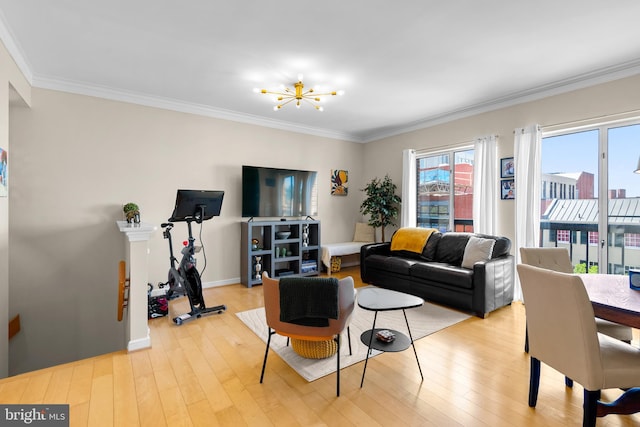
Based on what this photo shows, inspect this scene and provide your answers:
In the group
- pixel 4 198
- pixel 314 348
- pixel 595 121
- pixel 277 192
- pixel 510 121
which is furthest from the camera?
pixel 277 192

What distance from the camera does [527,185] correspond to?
12.6 feet

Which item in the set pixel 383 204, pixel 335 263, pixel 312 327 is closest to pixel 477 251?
pixel 383 204

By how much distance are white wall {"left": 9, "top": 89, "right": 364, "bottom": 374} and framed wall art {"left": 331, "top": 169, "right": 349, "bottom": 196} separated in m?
2.18

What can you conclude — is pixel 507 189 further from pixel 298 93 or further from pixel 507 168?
pixel 298 93

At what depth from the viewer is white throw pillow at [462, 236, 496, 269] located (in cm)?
375

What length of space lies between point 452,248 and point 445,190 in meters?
1.27

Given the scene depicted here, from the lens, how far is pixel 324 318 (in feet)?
6.88

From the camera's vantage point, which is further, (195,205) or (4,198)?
(195,205)

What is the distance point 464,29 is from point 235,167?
3569mm

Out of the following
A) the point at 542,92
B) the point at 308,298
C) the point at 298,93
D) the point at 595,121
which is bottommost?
the point at 308,298

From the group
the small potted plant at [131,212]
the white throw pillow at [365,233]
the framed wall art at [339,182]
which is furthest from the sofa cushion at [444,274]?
the small potted plant at [131,212]

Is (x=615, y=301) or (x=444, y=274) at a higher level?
(x=615, y=301)

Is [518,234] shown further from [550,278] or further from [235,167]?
[235,167]

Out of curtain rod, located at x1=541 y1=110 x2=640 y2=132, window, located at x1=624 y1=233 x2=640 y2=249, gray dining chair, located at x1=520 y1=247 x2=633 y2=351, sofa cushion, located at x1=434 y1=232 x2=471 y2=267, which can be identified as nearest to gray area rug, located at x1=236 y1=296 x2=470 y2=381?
sofa cushion, located at x1=434 y1=232 x2=471 y2=267
